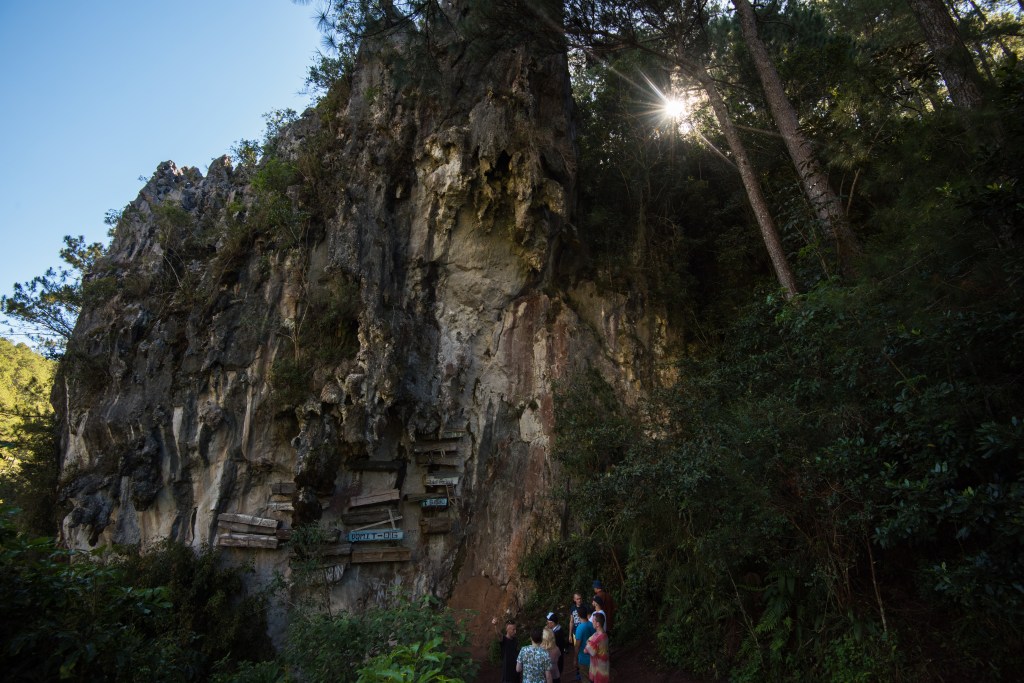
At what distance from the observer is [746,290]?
14.4 m

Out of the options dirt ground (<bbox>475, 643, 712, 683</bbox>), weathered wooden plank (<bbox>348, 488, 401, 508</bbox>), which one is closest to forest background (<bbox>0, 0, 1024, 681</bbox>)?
dirt ground (<bbox>475, 643, 712, 683</bbox>)

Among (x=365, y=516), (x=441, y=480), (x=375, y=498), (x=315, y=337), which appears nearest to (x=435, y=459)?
(x=441, y=480)

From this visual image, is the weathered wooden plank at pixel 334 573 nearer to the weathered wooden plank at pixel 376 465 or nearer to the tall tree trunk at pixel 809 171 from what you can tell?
the weathered wooden plank at pixel 376 465

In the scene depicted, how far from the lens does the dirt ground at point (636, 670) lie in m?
8.46

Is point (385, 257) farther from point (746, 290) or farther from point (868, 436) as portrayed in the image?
point (868, 436)

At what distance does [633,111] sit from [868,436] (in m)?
12.3

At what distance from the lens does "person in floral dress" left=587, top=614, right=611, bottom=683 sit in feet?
24.2

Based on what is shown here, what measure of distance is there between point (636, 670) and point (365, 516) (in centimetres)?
688

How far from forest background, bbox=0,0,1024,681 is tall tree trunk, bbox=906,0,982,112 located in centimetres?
4

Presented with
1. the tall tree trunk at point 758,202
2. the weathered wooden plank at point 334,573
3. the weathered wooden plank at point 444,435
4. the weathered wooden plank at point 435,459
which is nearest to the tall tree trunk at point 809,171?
the tall tree trunk at point 758,202

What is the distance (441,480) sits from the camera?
43.3 ft

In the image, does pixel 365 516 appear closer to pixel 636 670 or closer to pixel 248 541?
pixel 248 541

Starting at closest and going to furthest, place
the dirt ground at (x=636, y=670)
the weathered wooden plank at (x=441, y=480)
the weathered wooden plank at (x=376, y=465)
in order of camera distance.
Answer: the dirt ground at (x=636, y=670), the weathered wooden plank at (x=376, y=465), the weathered wooden plank at (x=441, y=480)

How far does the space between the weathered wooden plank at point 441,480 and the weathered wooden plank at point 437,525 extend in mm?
801
